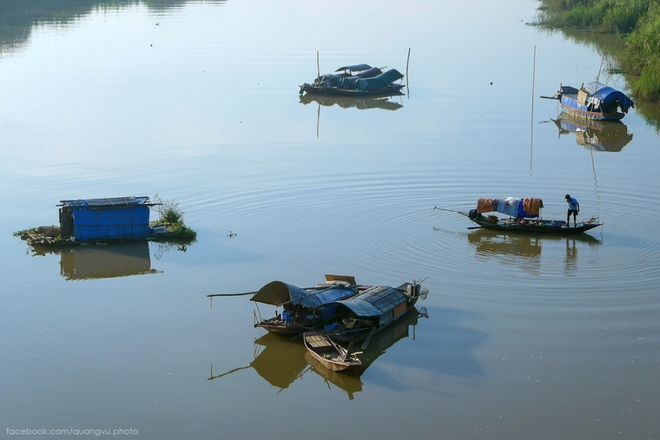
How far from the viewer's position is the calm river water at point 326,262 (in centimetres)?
1235

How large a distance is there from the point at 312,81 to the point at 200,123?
1024 cm

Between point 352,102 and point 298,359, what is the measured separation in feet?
83.6

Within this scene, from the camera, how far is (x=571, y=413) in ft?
39.1

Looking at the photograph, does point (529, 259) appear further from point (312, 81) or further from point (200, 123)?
point (312, 81)

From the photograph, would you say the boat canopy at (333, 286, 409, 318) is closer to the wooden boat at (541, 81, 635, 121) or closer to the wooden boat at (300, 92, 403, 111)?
the wooden boat at (541, 81, 635, 121)

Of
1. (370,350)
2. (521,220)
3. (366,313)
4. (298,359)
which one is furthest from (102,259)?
(521,220)

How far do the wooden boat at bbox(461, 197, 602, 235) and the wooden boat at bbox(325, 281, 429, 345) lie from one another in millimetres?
5330

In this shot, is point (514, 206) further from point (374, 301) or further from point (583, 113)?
point (583, 113)

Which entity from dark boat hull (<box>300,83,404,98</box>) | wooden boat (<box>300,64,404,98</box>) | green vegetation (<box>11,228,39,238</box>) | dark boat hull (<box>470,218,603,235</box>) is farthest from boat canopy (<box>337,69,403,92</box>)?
green vegetation (<box>11,228,39,238</box>)

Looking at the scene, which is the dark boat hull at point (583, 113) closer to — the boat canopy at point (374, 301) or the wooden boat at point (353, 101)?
the wooden boat at point (353, 101)

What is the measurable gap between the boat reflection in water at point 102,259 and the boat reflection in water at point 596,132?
16.1 meters

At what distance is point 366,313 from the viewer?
14055 millimetres

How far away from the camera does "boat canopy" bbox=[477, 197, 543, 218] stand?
19359 mm

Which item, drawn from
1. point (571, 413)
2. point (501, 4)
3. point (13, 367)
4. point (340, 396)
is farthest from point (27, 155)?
point (501, 4)
